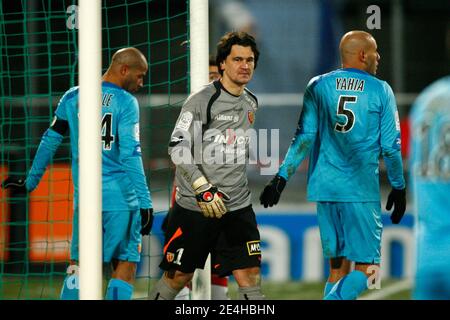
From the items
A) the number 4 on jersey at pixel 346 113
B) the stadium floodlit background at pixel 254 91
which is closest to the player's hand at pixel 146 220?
the number 4 on jersey at pixel 346 113

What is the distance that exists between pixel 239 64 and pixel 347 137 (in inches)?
29.4

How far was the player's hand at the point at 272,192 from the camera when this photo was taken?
18.7ft

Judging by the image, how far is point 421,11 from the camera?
12430 mm

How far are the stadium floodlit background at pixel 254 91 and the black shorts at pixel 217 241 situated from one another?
2785mm

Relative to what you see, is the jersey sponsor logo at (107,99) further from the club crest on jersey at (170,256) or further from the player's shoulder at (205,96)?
the club crest on jersey at (170,256)

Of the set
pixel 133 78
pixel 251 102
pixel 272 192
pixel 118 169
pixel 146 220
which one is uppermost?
pixel 133 78

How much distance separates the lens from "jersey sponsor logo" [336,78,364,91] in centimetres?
577

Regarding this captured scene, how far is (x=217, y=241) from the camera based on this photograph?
562 cm

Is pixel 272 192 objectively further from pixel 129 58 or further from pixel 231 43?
pixel 129 58

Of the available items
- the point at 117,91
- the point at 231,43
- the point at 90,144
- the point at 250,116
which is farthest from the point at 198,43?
the point at 90,144

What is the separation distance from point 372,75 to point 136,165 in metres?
1.41
